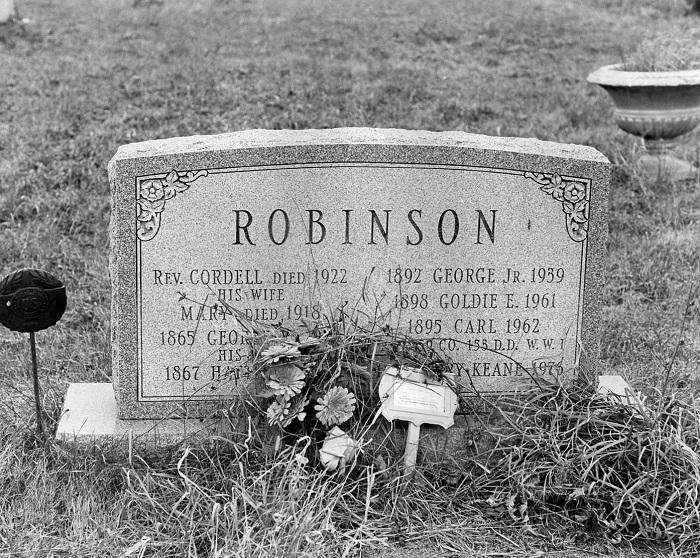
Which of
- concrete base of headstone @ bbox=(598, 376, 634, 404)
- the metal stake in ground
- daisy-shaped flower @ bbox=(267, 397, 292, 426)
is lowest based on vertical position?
concrete base of headstone @ bbox=(598, 376, 634, 404)

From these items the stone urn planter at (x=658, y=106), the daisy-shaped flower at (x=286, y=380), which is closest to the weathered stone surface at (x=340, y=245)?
the daisy-shaped flower at (x=286, y=380)

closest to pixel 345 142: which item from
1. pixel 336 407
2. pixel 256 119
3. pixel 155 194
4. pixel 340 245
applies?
pixel 340 245

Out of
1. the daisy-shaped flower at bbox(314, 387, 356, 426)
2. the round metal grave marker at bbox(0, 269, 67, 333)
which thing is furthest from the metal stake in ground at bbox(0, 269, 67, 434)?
the daisy-shaped flower at bbox(314, 387, 356, 426)

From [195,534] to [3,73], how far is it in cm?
667

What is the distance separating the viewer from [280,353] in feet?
12.4

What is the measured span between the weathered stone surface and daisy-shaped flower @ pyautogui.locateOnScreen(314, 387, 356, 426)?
0.38 meters

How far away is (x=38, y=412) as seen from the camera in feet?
13.2

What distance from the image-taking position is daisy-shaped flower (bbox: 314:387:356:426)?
12.3ft

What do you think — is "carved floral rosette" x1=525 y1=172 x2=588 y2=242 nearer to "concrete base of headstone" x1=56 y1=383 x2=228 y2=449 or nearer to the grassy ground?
the grassy ground

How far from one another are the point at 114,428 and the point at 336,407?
96cm

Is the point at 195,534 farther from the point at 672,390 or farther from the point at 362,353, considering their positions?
the point at 672,390

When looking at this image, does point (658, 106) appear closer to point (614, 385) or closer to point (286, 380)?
point (614, 385)

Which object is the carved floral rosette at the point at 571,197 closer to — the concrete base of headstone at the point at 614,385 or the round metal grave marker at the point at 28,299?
the concrete base of headstone at the point at 614,385

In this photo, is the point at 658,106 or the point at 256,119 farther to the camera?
the point at 256,119
